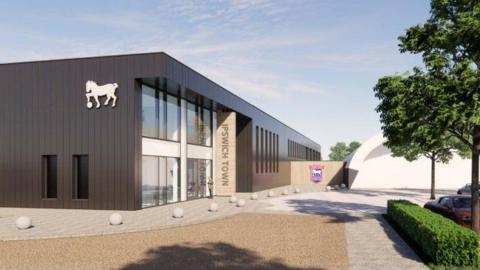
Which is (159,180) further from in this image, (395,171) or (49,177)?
(395,171)

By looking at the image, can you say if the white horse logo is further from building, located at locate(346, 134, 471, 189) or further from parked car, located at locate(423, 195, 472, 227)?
building, located at locate(346, 134, 471, 189)

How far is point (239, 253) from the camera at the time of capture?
38.2 feet

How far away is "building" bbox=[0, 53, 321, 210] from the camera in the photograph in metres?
21.8

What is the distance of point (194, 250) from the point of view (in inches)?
474

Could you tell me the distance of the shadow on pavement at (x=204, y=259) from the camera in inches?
401

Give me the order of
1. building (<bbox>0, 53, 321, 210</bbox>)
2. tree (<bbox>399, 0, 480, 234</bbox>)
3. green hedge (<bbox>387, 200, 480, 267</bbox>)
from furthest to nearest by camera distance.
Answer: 1. building (<bbox>0, 53, 321, 210</bbox>)
2. tree (<bbox>399, 0, 480, 234</bbox>)
3. green hedge (<bbox>387, 200, 480, 267</bbox>)

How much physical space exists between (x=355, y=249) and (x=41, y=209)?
53.7 ft

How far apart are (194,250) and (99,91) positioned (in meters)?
12.6

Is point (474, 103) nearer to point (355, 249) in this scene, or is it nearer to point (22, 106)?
point (355, 249)

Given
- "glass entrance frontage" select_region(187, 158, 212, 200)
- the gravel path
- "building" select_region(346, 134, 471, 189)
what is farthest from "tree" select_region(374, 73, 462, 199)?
"building" select_region(346, 134, 471, 189)

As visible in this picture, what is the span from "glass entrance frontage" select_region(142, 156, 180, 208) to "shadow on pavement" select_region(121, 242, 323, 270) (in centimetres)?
1053

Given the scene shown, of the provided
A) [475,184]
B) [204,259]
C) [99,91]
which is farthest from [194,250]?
[99,91]

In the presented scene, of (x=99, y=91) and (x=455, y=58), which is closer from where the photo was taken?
(x=455, y=58)

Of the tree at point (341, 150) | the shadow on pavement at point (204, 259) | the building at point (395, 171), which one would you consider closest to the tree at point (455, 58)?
the shadow on pavement at point (204, 259)
